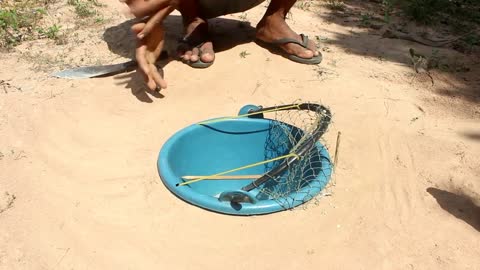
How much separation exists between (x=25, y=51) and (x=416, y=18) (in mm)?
3255

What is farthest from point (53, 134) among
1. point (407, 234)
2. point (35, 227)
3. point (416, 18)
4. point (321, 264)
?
point (416, 18)

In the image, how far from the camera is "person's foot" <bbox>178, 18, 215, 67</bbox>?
117 inches

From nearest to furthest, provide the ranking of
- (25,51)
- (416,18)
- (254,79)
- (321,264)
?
(321,264) → (254,79) → (25,51) → (416,18)

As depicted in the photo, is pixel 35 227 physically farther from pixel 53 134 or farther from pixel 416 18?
pixel 416 18

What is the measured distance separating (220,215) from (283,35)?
5.22 ft

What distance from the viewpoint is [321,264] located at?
1733 millimetres

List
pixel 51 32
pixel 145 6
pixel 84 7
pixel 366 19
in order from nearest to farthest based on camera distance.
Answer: pixel 145 6
pixel 51 32
pixel 84 7
pixel 366 19

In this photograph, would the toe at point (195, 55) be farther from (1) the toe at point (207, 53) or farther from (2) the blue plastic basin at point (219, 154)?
(2) the blue plastic basin at point (219, 154)

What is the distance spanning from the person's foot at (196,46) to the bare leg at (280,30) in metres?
0.42

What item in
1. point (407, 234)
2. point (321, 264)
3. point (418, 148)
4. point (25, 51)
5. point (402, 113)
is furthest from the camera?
point (25, 51)

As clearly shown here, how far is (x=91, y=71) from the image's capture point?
2.90 meters

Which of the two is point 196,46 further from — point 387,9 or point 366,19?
point 387,9

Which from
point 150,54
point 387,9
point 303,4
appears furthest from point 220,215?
point 387,9

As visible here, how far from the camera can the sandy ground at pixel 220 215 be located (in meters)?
1.78
